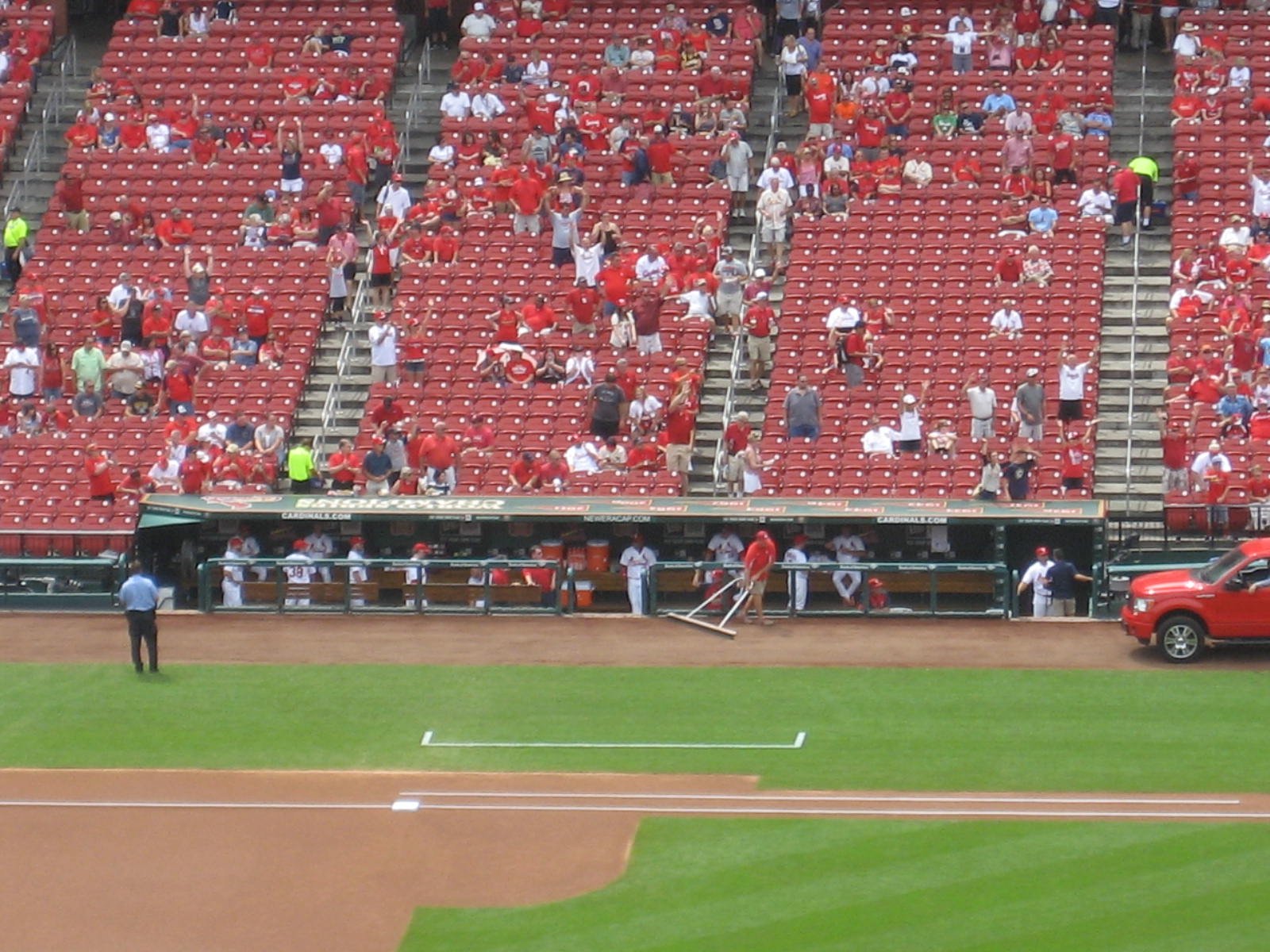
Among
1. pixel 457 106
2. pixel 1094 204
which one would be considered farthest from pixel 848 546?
pixel 457 106

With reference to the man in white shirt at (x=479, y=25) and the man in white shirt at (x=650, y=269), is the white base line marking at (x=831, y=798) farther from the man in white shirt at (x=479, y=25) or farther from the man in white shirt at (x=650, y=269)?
the man in white shirt at (x=479, y=25)

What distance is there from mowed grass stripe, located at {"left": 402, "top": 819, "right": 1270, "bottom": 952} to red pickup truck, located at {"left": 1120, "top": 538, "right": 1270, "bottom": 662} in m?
6.82

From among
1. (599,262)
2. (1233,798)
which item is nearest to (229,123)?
(599,262)

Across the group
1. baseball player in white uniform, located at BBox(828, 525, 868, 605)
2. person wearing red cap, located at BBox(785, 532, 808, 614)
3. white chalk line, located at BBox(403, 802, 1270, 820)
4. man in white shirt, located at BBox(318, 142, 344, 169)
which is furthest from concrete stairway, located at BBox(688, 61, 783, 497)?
white chalk line, located at BBox(403, 802, 1270, 820)

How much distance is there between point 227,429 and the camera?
34.9 m

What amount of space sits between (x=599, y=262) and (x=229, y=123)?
8.15 meters

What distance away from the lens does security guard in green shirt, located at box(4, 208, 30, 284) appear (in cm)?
3912

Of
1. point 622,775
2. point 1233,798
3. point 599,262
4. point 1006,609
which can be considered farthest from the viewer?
point 599,262

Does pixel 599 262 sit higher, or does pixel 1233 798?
pixel 599 262

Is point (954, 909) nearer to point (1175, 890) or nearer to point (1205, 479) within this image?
point (1175, 890)

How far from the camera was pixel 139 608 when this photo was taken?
27.4m

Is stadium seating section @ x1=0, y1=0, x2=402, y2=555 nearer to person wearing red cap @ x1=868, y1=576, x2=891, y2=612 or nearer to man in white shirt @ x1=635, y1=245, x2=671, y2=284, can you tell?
man in white shirt @ x1=635, y1=245, x2=671, y2=284

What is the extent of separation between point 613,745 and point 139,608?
617 cm

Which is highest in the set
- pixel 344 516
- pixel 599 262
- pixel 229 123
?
pixel 229 123
